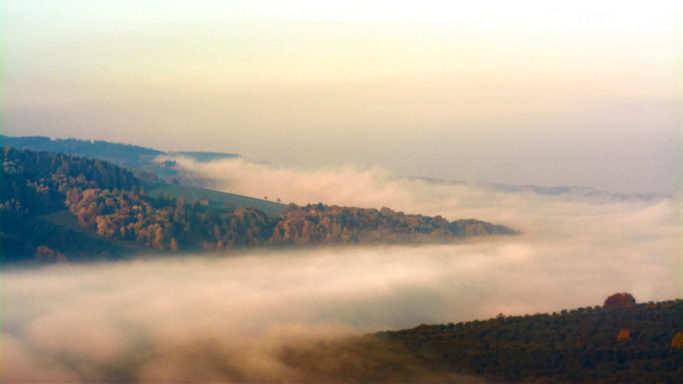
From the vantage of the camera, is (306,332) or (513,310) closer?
(306,332)

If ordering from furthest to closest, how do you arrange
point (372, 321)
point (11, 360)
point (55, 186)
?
point (55, 186)
point (372, 321)
point (11, 360)

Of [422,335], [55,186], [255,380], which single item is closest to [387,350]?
[422,335]

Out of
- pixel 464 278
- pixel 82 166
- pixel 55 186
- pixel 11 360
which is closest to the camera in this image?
pixel 11 360

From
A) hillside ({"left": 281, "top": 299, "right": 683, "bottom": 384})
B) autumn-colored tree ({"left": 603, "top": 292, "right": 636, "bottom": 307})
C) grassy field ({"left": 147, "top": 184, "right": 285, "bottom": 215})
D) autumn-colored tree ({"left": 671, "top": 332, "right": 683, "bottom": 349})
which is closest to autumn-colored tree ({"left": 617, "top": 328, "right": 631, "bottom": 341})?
hillside ({"left": 281, "top": 299, "right": 683, "bottom": 384})

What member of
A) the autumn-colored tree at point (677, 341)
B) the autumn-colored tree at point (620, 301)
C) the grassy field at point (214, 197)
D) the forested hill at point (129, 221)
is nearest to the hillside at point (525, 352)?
the autumn-colored tree at point (677, 341)

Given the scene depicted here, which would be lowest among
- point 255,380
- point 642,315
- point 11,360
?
point 11,360

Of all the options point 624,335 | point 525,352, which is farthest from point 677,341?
point 525,352

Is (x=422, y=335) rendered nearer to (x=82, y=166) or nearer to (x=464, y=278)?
(x=464, y=278)
